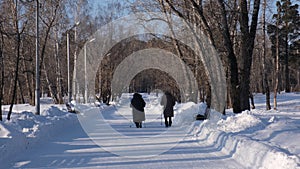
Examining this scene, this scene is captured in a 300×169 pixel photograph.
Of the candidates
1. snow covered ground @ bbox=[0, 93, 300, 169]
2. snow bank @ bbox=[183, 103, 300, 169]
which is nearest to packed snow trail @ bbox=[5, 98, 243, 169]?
snow covered ground @ bbox=[0, 93, 300, 169]

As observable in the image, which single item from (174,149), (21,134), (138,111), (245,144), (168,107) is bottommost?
(174,149)

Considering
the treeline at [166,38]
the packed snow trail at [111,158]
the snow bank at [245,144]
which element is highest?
the treeline at [166,38]

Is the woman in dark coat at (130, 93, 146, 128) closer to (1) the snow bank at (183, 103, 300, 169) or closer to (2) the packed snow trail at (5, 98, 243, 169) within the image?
(1) the snow bank at (183, 103, 300, 169)

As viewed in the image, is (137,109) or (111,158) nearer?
(111,158)

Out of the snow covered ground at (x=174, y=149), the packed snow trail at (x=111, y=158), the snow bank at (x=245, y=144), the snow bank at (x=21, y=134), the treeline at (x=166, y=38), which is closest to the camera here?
the snow bank at (x=245, y=144)

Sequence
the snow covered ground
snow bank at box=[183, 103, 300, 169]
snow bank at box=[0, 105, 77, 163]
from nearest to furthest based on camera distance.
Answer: snow bank at box=[183, 103, 300, 169], the snow covered ground, snow bank at box=[0, 105, 77, 163]

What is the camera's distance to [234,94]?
61.3ft

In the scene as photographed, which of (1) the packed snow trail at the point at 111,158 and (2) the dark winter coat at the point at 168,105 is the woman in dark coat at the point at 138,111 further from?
(1) the packed snow trail at the point at 111,158

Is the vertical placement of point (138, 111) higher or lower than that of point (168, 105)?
lower

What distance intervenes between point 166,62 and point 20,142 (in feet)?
115

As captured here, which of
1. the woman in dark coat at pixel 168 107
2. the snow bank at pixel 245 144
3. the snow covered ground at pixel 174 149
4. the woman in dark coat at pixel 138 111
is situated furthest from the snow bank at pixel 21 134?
the snow bank at pixel 245 144

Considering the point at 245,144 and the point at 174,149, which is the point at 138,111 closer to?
the point at 174,149

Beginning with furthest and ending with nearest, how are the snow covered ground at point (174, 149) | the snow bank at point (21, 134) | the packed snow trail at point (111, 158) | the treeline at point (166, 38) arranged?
the treeline at point (166, 38)
the snow bank at point (21, 134)
the packed snow trail at point (111, 158)
the snow covered ground at point (174, 149)

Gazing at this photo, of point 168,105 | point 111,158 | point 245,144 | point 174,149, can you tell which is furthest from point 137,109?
point 245,144
